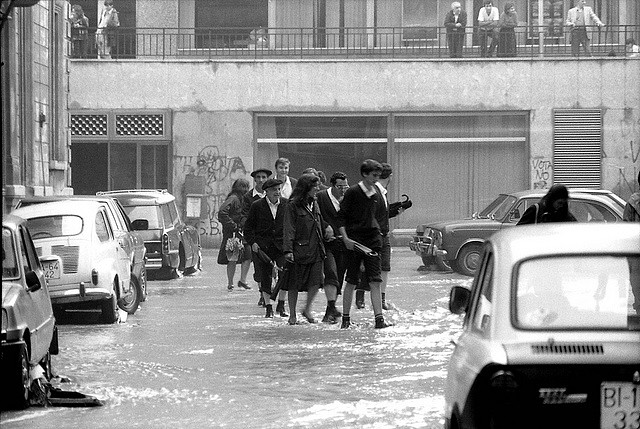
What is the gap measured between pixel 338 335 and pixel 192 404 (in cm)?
473

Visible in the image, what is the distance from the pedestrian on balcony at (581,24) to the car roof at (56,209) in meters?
22.8

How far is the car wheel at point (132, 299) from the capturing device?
17.6 m

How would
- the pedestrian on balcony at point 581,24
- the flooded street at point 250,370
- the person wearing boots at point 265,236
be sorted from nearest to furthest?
the flooded street at point 250,370 < the person wearing boots at point 265,236 < the pedestrian on balcony at point 581,24

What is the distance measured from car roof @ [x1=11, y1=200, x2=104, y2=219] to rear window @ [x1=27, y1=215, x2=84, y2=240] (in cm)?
5

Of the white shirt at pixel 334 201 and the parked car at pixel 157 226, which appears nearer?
the white shirt at pixel 334 201

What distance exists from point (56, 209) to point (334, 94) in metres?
21.1

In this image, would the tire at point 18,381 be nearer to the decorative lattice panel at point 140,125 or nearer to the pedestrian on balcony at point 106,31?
the decorative lattice panel at point 140,125

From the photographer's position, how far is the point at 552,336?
6.20 m

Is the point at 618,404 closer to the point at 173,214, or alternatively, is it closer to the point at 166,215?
the point at 166,215

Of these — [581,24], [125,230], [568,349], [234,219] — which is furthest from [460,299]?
[581,24]

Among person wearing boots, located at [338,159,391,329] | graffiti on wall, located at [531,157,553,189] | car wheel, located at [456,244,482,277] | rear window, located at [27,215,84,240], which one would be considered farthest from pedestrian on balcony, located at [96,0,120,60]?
person wearing boots, located at [338,159,391,329]

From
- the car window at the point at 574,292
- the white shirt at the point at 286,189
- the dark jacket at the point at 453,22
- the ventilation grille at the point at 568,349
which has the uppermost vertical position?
the dark jacket at the point at 453,22

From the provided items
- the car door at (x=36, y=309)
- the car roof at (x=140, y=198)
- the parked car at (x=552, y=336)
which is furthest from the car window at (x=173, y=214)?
the parked car at (x=552, y=336)

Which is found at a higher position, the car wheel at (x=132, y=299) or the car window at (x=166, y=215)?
the car window at (x=166, y=215)
